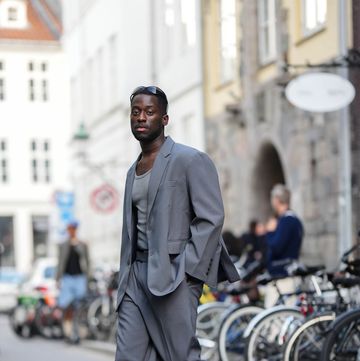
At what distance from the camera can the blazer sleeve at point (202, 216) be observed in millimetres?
7750

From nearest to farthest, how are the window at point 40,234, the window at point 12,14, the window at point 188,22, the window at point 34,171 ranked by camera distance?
1. the window at point 188,22
2. the window at point 40,234
3. the window at point 34,171
4. the window at point 12,14

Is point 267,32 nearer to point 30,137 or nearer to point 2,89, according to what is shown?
point 2,89

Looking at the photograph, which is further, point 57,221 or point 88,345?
point 57,221

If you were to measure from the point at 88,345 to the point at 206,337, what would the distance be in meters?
6.31

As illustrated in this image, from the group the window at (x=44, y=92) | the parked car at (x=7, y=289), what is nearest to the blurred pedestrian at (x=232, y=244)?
the parked car at (x=7, y=289)

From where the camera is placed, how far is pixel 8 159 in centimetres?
6003

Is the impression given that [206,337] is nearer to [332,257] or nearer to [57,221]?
[332,257]

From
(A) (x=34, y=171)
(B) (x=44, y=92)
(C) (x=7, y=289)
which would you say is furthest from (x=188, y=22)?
(A) (x=34, y=171)

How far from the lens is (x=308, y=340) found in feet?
37.4

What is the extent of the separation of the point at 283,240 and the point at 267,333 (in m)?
2.31

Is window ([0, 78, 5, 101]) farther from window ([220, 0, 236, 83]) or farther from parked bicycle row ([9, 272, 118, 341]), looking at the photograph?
window ([220, 0, 236, 83])

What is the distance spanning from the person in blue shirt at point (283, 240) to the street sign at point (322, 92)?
1.73 m

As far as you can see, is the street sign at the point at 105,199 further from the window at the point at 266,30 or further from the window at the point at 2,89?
the window at the point at 2,89

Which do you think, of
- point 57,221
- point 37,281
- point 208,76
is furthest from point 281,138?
point 57,221
